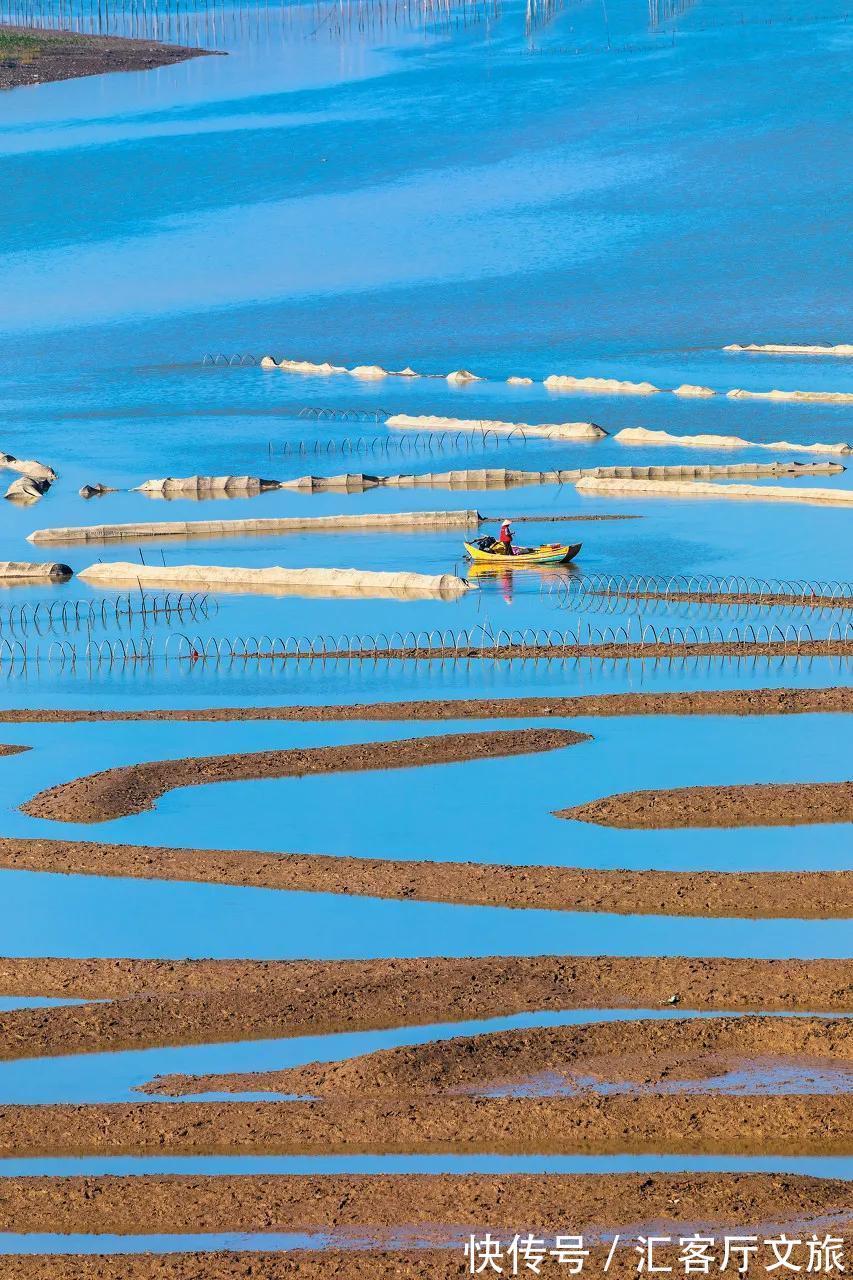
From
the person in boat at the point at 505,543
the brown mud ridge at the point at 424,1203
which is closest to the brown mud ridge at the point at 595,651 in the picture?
the person in boat at the point at 505,543

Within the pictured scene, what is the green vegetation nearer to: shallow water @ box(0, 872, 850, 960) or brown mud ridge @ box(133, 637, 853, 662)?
brown mud ridge @ box(133, 637, 853, 662)

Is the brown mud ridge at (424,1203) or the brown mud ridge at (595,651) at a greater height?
the brown mud ridge at (424,1203)

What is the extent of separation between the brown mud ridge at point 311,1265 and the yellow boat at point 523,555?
3494 cm

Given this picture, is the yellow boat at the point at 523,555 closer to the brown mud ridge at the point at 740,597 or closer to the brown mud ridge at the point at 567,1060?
the brown mud ridge at the point at 740,597

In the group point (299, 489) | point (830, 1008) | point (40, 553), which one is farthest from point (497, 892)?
point (299, 489)

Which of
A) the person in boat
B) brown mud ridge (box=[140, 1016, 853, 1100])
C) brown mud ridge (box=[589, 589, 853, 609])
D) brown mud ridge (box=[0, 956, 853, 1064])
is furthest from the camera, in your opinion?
the person in boat

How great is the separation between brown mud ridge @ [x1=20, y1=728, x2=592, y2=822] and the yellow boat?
54.4ft

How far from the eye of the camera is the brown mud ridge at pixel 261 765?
28.3m

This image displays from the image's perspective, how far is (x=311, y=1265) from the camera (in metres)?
13.4

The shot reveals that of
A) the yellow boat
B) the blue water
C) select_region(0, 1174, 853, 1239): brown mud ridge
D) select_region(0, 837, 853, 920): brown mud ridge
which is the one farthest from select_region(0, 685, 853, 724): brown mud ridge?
select_region(0, 1174, 853, 1239): brown mud ridge

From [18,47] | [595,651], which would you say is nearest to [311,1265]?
[595,651]

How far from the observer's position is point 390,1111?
53.0 ft

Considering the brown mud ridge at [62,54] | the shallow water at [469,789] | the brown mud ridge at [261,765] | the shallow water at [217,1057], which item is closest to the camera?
the shallow water at [217,1057]

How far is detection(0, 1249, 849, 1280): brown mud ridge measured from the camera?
43.1ft
